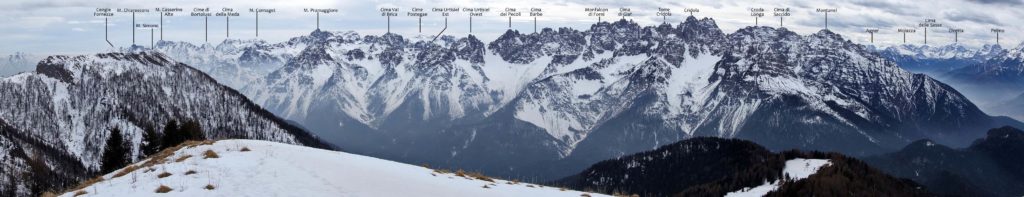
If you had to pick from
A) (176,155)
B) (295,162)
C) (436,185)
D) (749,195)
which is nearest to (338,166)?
(295,162)

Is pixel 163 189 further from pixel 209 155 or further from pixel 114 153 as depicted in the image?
pixel 114 153

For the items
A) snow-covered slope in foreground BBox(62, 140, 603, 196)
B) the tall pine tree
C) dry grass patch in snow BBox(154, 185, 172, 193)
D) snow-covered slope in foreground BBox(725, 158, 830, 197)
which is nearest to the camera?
dry grass patch in snow BBox(154, 185, 172, 193)

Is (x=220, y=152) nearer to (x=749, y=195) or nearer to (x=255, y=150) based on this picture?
(x=255, y=150)

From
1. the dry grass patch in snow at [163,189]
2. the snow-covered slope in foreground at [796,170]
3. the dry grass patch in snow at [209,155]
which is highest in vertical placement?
the dry grass patch in snow at [209,155]

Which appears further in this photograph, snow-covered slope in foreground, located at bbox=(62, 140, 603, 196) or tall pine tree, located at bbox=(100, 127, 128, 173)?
tall pine tree, located at bbox=(100, 127, 128, 173)

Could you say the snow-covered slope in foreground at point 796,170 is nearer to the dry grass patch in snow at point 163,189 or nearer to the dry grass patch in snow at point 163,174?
the dry grass patch in snow at point 163,174

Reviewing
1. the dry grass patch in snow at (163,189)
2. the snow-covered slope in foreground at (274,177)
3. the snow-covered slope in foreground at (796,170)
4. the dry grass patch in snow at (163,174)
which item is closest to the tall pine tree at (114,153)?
the snow-covered slope in foreground at (274,177)

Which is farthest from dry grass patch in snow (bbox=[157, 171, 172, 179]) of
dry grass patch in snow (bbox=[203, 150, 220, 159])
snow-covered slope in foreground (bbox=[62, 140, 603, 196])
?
dry grass patch in snow (bbox=[203, 150, 220, 159])

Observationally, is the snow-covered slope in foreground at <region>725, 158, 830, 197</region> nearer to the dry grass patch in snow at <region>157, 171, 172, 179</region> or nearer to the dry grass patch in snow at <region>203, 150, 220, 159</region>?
the dry grass patch in snow at <region>203, 150, 220, 159</region>
